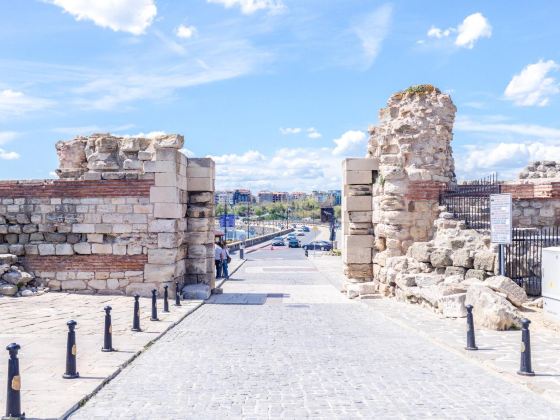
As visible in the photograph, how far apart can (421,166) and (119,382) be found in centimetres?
1188

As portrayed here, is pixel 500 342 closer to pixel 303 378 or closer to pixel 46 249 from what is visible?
pixel 303 378

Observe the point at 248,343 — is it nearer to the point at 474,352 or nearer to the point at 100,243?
the point at 474,352

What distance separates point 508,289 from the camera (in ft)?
38.1

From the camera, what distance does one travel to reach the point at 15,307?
12.8 meters

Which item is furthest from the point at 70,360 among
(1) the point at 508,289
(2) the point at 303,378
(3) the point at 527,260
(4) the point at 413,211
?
(4) the point at 413,211

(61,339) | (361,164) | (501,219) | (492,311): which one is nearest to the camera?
(61,339)

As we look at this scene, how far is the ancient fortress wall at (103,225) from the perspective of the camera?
15.3 metres

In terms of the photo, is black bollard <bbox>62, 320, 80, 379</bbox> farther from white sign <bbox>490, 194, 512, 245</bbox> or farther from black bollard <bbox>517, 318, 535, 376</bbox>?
white sign <bbox>490, 194, 512, 245</bbox>

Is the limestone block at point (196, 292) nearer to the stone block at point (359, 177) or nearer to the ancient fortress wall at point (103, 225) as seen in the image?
the ancient fortress wall at point (103, 225)

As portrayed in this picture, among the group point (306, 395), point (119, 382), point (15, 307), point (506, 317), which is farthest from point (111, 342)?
point (506, 317)

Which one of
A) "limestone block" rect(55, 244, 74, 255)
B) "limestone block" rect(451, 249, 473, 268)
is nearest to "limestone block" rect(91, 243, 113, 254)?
"limestone block" rect(55, 244, 74, 255)

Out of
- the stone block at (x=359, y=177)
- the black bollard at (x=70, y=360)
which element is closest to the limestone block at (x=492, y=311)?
the black bollard at (x=70, y=360)

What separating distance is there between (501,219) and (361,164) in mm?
6219

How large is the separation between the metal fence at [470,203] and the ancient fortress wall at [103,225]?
7.72 m
